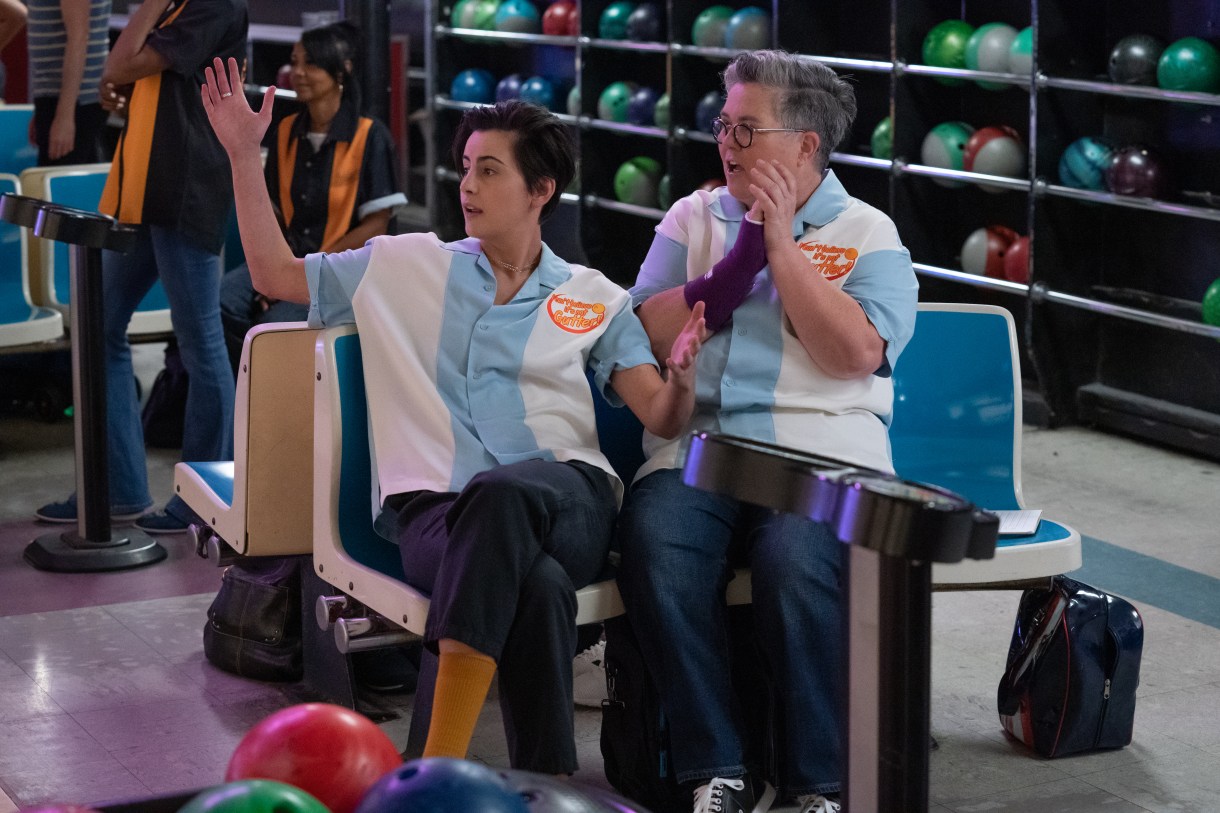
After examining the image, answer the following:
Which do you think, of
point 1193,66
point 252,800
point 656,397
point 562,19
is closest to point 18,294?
point 656,397

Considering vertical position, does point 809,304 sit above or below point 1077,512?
above

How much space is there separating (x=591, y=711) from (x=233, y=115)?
1.30 meters

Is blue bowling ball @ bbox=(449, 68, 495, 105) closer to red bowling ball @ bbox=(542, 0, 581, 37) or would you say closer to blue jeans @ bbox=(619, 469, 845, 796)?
red bowling ball @ bbox=(542, 0, 581, 37)

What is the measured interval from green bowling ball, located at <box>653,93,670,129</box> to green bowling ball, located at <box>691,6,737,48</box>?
324 mm

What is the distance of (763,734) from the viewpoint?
2840 mm

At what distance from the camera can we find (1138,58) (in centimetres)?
532

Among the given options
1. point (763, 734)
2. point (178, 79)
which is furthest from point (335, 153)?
point (763, 734)

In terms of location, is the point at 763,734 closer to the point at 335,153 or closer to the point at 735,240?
the point at 735,240

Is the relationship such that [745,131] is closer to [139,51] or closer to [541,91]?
[139,51]

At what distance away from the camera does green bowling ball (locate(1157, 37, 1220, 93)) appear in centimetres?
513

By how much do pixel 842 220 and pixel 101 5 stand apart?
3.42 meters

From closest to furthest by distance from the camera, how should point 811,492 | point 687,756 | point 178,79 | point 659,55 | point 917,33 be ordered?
point 811,492
point 687,756
point 178,79
point 917,33
point 659,55

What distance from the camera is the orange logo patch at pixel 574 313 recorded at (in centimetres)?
292

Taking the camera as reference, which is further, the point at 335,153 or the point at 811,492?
the point at 335,153
